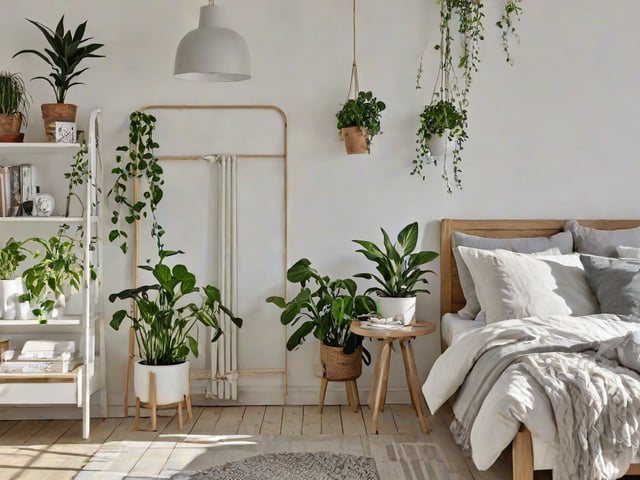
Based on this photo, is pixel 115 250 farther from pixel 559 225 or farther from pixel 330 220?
pixel 559 225

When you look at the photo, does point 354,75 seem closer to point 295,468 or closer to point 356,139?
point 356,139

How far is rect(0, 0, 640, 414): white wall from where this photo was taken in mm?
4656

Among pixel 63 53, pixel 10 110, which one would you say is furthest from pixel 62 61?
pixel 10 110

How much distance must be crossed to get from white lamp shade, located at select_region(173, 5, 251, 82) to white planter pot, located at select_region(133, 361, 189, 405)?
5.22ft

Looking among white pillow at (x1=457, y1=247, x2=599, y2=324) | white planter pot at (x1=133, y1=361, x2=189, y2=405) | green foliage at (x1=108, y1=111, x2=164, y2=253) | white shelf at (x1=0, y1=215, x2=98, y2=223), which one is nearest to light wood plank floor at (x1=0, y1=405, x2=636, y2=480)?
white planter pot at (x1=133, y1=361, x2=189, y2=405)

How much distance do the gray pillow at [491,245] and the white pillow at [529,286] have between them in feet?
0.63

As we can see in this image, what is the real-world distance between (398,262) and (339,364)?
681mm

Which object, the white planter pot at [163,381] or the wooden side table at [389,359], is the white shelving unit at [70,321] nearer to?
the white planter pot at [163,381]

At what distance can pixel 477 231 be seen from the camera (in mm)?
4707

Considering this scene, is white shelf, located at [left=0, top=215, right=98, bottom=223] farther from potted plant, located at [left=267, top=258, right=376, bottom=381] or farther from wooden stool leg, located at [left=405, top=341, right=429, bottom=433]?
wooden stool leg, located at [left=405, top=341, right=429, bottom=433]

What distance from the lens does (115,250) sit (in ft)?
15.3

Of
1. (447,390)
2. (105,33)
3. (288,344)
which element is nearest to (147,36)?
(105,33)

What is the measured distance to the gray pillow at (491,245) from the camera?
446cm

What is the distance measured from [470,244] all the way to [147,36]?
2316mm
